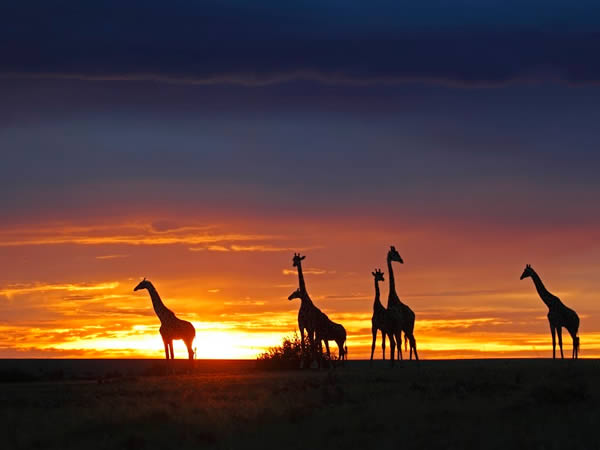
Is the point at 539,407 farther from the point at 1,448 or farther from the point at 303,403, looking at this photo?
the point at 1,448

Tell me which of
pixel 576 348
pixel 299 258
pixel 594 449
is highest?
pixel 299 258

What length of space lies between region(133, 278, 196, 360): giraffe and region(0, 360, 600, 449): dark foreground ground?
8.78 m

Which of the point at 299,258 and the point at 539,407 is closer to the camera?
the point at 539,407

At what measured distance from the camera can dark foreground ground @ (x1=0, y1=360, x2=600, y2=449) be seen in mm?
23438

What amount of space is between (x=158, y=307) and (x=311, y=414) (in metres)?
19.6

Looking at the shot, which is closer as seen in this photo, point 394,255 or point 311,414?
→ point 311,414

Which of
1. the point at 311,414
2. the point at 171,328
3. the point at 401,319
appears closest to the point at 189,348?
the point at 171,328

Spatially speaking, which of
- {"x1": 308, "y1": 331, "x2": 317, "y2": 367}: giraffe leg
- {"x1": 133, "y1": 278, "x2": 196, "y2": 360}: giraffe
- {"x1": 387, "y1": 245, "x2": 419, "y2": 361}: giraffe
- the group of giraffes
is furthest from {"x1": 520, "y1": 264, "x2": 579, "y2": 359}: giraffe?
{"x1": 133, "y1": 278, "x2": 196, "y2": 360}: giraffe

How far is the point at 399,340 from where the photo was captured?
43344mm

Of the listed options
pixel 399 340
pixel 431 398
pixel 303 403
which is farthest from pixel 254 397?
pixel 399 340

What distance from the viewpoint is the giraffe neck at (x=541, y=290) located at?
151ft

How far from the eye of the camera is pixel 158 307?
1777 inches

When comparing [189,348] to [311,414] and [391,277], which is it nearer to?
[391,277]

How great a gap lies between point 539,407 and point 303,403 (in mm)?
6231
